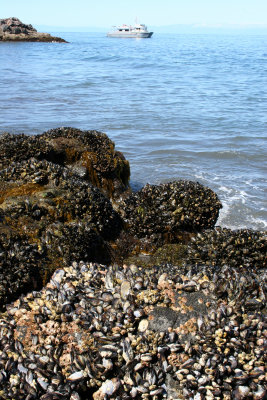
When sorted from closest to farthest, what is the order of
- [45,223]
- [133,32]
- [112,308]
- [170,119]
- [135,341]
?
[135,341] → [112,308] → [45,223] → [170,119] → [133,32]

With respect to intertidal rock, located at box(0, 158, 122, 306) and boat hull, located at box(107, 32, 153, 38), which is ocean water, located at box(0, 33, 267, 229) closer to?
intertidal rock, located at box(0, 158, 122, 306)

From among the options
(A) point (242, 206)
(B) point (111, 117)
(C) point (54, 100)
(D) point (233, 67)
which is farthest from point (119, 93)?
(D) point (233, 67)

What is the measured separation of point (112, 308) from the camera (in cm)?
317

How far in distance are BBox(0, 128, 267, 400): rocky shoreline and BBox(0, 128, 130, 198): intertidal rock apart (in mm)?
1292

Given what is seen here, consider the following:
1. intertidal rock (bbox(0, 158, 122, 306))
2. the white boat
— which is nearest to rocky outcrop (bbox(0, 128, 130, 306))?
intertidal rock (bbox(0, 158, 122, 306))

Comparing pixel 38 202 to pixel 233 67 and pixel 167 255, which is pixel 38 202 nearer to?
pixel 167 255

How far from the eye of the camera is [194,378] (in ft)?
9.00

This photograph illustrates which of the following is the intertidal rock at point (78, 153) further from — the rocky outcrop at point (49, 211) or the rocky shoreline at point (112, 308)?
the rocky shoreline at point (112, 308)

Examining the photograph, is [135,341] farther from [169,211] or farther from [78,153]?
[78,153]

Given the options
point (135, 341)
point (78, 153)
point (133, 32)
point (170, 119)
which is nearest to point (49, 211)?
point (135, 341)

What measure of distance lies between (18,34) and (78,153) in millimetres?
80268

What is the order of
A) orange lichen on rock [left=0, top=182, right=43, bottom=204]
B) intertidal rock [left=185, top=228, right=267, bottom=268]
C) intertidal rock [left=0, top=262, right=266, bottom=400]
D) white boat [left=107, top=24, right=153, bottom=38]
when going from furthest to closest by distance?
white boat [left=107, top=24, right=153, bottom=38] < orange lichen on rock [left=0, top=182, right=43, bottom=204] < intertidal rock [left=185, top=228, right=267, bottom=268] < intertidal rock [left=0, top=262, right=266, bottom=400]

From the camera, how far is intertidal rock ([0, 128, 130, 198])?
631 centimetres

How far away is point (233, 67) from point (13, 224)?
1517 inches
